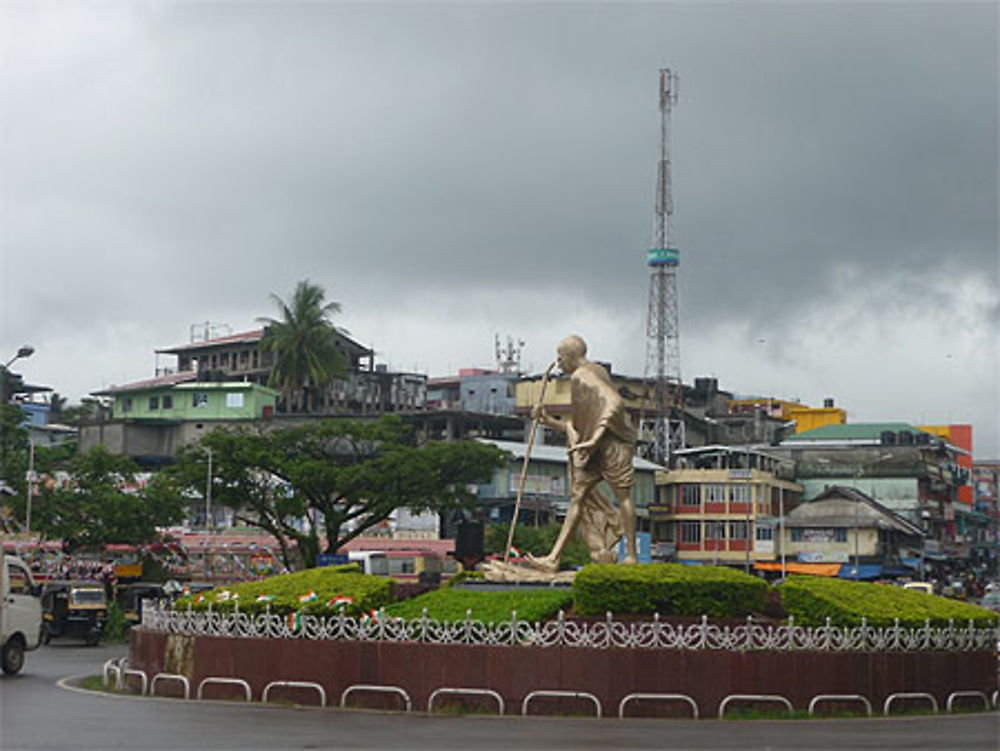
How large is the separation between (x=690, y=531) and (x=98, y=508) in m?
38.5

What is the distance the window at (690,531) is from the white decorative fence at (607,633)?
59.1 m

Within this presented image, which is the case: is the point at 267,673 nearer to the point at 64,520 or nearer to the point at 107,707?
the point at 107,707

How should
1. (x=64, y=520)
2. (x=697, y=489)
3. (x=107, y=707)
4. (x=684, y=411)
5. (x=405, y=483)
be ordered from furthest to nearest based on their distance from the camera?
(x=684, y=411)
(x=697, y=489)
(x=405, y=483)
(x=64, y=520)
(x=107, y=707)

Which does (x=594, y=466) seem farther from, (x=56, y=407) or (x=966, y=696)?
(x=56, y=407)

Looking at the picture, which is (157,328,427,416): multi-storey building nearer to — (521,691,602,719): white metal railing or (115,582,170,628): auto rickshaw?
(115,582,170,628): auto rickshaw

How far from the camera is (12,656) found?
25.9m

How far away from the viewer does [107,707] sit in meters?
19.5

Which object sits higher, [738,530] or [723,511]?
[723,511]

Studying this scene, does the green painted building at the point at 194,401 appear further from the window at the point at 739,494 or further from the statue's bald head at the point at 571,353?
the statue's bald head at the point at 571,353

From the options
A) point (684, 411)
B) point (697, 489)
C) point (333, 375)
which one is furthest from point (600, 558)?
point (684, 411)

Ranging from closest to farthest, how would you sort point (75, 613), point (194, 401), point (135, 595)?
point (75, 613)
point (135, 595)
point (194, 401)

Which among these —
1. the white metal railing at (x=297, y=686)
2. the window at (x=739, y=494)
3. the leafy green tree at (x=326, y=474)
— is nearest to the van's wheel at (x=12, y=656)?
the white metal railing at (x=297, y=686)

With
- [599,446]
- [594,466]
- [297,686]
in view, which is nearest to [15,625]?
[297,686]

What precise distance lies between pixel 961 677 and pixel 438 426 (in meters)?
63.6
